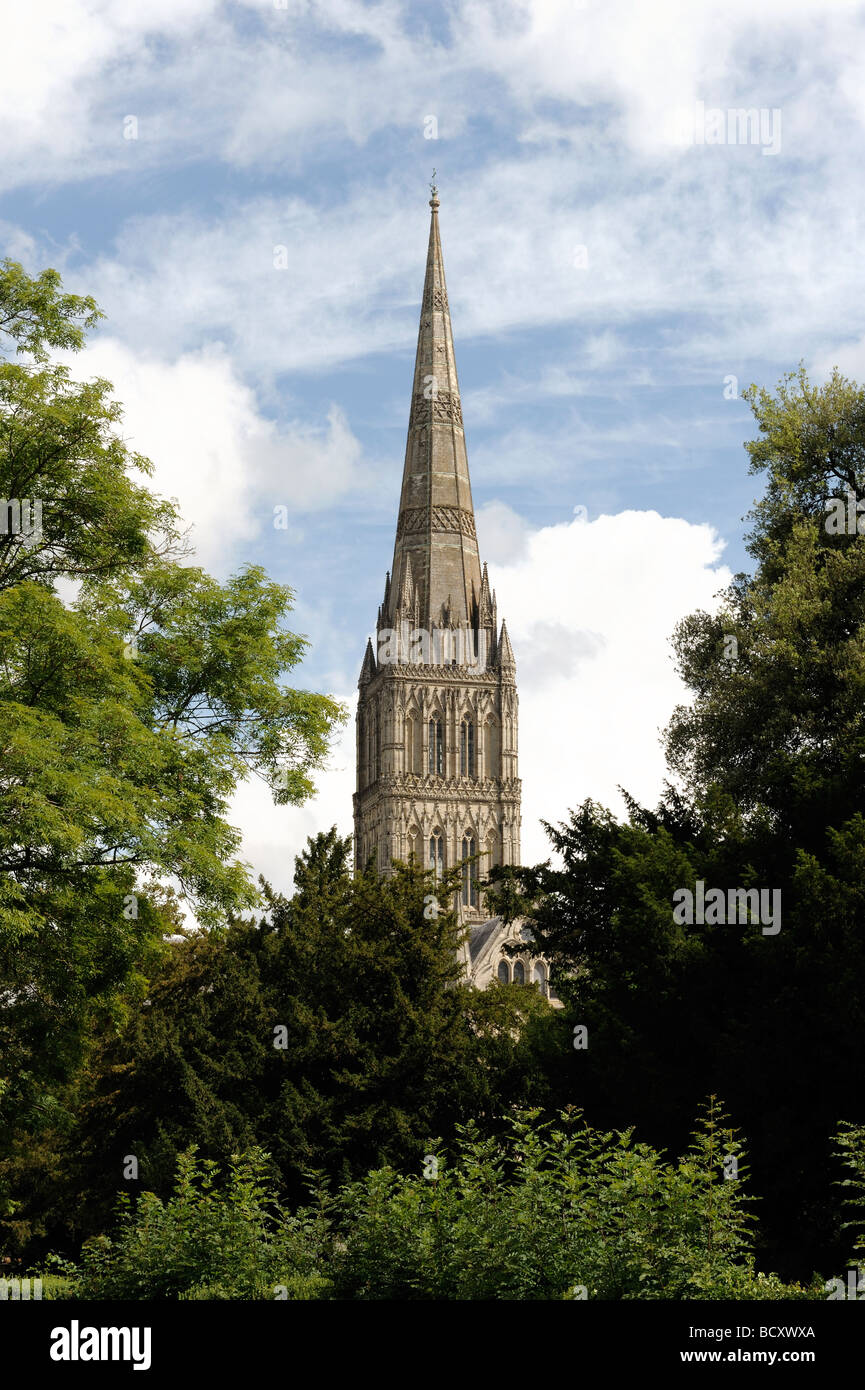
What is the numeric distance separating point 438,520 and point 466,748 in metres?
15.5

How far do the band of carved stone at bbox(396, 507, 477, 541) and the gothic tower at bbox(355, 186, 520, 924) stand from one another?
0.07m

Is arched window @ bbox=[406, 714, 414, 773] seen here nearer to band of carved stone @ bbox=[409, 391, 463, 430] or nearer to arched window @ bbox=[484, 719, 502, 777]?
arched window @ bbox=[484, 719, 502, 777]

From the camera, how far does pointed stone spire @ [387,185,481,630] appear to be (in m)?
100

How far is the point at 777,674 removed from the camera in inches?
1088

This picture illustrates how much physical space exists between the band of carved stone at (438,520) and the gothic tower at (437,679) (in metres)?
0.07

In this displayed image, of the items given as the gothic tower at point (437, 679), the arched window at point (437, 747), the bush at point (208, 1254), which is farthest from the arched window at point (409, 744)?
the bush at point (208, 1254)

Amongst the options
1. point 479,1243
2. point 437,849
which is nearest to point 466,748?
point 437,849

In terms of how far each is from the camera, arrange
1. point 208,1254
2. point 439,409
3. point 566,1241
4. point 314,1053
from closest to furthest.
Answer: point 566,1241 < point 208,1254 < point 314,1053 < point 439,409

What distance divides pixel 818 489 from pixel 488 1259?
68.1 feet

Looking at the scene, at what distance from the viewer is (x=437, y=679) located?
3844 inches

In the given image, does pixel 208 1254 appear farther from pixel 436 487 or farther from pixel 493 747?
pixel 436 487
